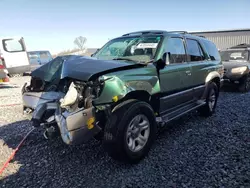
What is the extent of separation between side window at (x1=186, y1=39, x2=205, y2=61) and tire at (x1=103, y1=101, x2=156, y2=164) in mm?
1941

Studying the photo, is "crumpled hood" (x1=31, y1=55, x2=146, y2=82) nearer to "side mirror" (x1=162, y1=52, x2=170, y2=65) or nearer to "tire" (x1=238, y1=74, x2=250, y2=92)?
"side mirror" (x1=162, y1=52, x2=170, y2=65)

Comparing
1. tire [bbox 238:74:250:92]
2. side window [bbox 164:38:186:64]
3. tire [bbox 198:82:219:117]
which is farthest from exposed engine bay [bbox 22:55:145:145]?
tire [bbox 238:74:250:92]

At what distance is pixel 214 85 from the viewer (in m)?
5.16

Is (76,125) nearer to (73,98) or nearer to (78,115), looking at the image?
(78,115)

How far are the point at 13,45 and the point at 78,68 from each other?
1110 centimetres

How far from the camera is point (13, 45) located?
1220 centimetres

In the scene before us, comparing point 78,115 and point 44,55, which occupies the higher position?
point 44,55

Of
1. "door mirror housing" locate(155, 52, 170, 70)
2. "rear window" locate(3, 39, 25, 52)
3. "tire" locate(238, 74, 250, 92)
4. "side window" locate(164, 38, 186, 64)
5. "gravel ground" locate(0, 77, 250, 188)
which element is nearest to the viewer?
"gravel ground" locate(0, 77, 250, 188)

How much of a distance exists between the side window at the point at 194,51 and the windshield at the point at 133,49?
3.15 feet

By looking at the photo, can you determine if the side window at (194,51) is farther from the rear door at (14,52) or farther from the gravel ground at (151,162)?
the rear door at (14,52)

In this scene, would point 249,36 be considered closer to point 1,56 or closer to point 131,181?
point 1,56

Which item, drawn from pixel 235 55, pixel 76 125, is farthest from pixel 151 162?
pixel 235 55

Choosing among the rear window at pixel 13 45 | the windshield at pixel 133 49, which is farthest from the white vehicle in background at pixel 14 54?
the windshield at pixel 133 49

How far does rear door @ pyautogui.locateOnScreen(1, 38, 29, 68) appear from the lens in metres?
11.9
